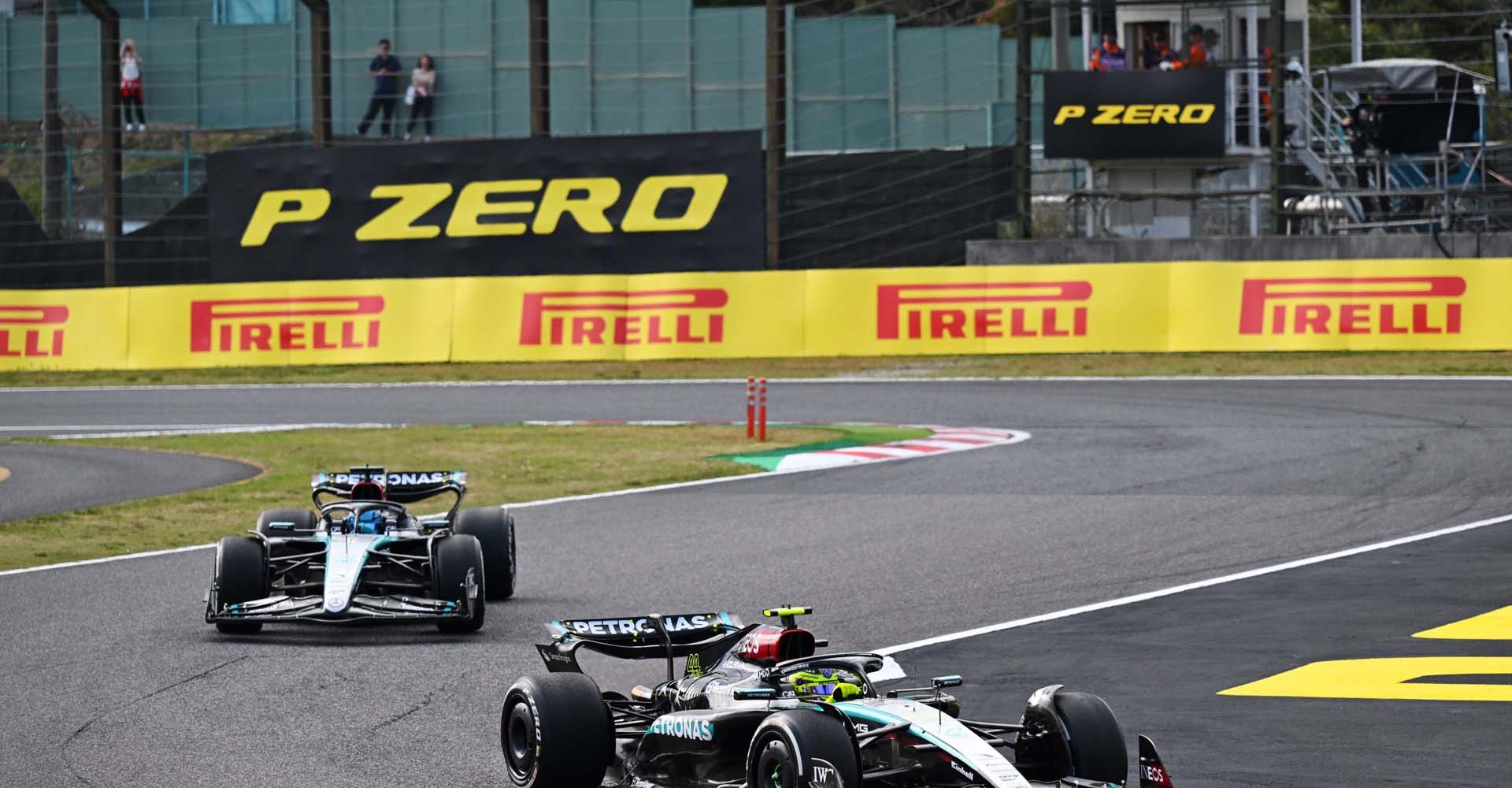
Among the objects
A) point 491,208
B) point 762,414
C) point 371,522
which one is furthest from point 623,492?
point 491,208

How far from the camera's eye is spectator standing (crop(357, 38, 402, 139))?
1284 inches

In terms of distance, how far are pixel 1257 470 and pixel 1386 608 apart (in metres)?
6.40

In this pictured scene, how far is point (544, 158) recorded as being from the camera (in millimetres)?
29984

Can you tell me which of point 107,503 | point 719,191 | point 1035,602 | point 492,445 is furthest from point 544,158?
point 1035,602

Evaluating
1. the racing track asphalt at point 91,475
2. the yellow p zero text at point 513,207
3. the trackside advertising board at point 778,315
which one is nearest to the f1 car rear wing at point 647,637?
the racing track asphalt at point 91,475

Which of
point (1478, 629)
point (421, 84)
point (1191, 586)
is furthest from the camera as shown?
point (421, 84)

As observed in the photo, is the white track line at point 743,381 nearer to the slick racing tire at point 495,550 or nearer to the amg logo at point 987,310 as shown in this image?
the amg logo at point 987,310

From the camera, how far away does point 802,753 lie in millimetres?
6168

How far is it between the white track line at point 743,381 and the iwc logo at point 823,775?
19.1 metres

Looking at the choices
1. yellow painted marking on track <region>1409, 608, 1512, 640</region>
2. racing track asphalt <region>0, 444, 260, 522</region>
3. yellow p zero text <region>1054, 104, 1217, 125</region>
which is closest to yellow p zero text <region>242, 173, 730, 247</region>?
yellow p zero text <region>1054, 104, 1217, 125</region>

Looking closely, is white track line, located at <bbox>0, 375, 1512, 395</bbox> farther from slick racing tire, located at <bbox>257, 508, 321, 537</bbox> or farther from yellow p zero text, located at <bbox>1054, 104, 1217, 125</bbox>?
slick racing tire, located at <bbox>257, 508, 321, 537</bbox>

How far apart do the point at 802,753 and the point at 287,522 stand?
262 inches

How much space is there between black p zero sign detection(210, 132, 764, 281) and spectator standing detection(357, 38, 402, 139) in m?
2.10

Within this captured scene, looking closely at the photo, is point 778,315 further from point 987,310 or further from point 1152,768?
point 1152,768
